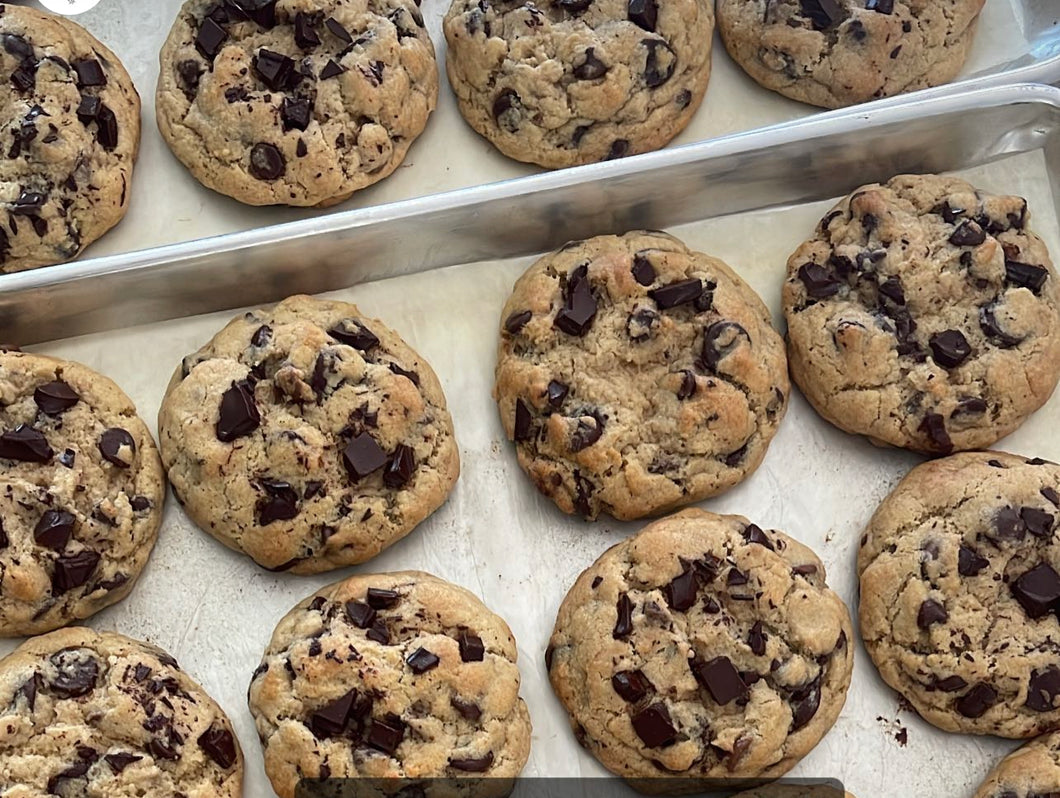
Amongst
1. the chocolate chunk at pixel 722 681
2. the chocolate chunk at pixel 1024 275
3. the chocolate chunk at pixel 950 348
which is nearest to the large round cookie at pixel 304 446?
the chocolate chunk at pixel 722 681

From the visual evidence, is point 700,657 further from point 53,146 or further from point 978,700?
point 53,146

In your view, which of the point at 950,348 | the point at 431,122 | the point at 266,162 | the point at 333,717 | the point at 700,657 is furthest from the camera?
the point at 431,122

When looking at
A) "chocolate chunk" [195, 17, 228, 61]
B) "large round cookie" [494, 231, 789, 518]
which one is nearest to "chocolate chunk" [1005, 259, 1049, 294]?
"large round cookie" [494, 231, 789, 518]

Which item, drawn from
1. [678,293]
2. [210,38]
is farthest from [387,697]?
[210,38]

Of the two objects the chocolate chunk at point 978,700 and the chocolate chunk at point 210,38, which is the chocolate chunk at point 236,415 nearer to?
the chocolate chunk at point 210,38

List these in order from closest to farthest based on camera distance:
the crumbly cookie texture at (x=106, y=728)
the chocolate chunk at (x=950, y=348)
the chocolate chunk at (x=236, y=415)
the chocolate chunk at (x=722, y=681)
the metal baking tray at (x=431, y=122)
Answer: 1. the crumbly cookie texture at (x=106, y=728)
2. the chocolate chunk at (x=722, y=681)
3. the chocolate chunk at (x=236, y=415)
4. the chocolate chunk at (x=950, y=348)
5. the metal baking tray at (x=431, y=122)

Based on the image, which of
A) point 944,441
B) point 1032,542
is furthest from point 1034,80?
point 1032,542

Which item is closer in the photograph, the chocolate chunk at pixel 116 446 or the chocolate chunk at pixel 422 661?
the chocolate chunk at pixel 422 661
